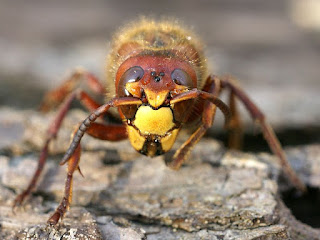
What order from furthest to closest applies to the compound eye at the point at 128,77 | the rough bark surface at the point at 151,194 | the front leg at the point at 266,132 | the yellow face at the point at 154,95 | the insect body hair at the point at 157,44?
the front leg at the point at 266,132 < the insect body hair at the point at 157,44 < the rough bark surface at the point at 151,194 < the compound eye at the point at 128,77 < the yellow face at the point at 154,95

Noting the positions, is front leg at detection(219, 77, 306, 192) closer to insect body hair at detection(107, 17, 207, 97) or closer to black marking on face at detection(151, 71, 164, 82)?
insect body hair at detection(107, 17, 207, 97)

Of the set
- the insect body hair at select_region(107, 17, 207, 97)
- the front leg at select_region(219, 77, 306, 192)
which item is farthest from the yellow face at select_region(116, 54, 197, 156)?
the front leg at select_region(219, 77, 306, 192)

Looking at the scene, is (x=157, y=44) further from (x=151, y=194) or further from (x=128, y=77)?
(x=151, y=194)

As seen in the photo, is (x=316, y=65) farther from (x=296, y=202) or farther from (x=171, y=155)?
(x=171, y=155)

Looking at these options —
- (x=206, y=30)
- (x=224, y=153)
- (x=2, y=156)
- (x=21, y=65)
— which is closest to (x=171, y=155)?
(x=224, y=153)

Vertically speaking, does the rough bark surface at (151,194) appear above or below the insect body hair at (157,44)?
below

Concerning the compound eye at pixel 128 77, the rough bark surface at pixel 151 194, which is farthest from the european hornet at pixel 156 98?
the rough bark surface at pixel 151 194

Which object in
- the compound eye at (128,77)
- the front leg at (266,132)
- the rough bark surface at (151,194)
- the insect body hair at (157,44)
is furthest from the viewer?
the front leg at (266,132)

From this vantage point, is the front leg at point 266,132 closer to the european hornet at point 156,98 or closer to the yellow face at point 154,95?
the european hornet at point 156,98
